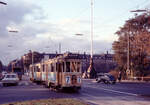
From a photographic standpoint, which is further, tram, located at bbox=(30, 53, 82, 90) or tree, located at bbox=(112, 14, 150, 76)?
tree, located at bbox=(112, 14, 150, 76)

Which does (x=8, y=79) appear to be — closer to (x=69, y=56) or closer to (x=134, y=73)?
(x=69, y=56)

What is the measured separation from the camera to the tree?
175 ft

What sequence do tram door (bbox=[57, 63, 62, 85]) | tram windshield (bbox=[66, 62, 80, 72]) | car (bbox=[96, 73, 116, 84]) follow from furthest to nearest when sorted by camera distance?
car (bbox=[96, 73, 116, 84]), tram door (bbox=[57, 63, 62, 85]), tram windshield (bbox=[66, 62, 80, 72])

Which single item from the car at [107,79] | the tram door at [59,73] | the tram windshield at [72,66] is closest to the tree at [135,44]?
the car at [107,79]

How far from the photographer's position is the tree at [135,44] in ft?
175

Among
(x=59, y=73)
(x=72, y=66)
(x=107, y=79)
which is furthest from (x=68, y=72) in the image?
(x=107, y=79)

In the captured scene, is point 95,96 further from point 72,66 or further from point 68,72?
point 72,66

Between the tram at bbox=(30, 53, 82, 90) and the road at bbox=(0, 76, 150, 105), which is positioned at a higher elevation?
the tram at bbox=(30, 53, 82, 90)

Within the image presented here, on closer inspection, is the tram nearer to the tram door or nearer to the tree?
the tram door

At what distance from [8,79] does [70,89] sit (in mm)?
13744

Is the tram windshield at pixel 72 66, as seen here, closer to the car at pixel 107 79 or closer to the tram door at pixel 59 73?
the tram door at pixel 59 73

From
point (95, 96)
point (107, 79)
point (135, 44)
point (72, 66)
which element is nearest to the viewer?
point (95, 96)

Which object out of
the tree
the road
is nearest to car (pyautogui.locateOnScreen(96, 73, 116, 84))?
the tree

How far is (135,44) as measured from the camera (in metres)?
54.6
